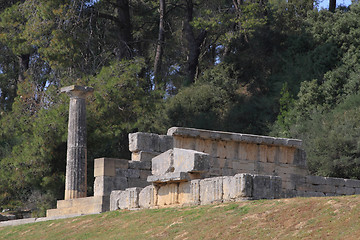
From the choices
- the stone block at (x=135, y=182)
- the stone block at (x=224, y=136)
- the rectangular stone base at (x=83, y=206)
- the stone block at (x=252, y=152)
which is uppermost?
the stone block at (x=224, y=136)

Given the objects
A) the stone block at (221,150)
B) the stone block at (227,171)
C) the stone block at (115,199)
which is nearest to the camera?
the stone block at (115,199)

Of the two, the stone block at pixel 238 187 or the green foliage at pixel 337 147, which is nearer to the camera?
the stone block at pixel 238 187

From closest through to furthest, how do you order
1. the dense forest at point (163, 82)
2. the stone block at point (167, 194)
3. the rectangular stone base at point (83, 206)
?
the stone block at point (167, 194)
the rectangular stone base at point (83, 206)
the dense forest at point (163, 82)

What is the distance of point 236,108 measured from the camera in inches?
1357

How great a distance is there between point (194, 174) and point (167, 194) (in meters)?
1.04

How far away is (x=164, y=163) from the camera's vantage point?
15.5m

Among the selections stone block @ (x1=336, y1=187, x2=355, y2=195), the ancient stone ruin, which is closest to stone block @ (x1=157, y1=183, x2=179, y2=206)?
the ancient stone ruin

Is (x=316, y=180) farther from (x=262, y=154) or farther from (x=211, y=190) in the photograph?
(x=211, y=190)

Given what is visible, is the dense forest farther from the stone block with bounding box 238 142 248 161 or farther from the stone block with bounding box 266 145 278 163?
the stone block with bounding box 238 142 248 161

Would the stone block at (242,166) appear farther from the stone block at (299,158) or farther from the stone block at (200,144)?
the stone block at (299,158)

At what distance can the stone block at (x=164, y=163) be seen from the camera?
1529 cm

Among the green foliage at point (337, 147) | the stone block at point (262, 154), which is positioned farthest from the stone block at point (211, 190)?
the green foliage at point (337, 147)

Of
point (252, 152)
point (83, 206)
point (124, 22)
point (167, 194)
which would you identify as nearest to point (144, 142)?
point (83, 206)

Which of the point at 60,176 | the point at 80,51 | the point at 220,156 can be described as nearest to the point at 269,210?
the point at 220,156
